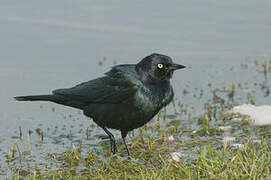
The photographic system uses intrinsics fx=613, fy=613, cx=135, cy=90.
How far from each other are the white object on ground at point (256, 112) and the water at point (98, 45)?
1.98 feet

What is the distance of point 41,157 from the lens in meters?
5.99

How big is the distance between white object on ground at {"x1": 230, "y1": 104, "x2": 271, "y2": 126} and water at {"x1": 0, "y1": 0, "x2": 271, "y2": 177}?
605mm

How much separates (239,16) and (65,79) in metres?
4.48

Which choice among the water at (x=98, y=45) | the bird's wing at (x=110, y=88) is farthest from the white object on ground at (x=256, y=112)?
the bird's wing at (x=110, y=88)

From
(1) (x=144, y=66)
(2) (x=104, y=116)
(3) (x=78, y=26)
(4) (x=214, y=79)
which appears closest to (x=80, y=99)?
(2) (x=104, y=116)

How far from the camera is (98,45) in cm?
1006

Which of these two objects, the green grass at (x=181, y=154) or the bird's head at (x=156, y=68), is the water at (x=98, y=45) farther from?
the bird's head at (x=156, y=68)

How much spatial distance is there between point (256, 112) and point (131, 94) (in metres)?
2.03

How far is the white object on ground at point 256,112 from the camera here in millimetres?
7031

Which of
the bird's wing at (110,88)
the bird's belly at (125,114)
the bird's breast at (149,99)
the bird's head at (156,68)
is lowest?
the bird's belly at (125,114)

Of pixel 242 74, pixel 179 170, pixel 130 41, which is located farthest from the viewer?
pixel 130 41

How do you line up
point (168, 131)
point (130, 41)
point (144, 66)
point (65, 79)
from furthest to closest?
point (130, 41) → point (65, 79) → point (168, 131) → point (144, 66)

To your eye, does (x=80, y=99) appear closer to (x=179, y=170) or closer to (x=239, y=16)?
(x=179, y=170)

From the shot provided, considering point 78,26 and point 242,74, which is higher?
point 78,26
